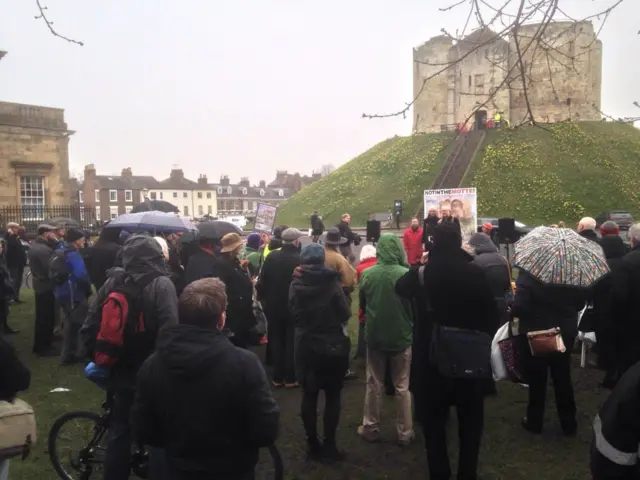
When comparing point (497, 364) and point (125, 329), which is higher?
point (125, 329)

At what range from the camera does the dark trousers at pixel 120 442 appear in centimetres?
408

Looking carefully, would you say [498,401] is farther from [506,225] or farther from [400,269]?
[506,225]

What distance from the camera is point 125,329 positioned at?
158 inches

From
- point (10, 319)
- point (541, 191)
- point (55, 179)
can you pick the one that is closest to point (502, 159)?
point (541, 191)

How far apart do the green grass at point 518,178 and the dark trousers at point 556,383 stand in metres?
32.3

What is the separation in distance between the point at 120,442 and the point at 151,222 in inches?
208

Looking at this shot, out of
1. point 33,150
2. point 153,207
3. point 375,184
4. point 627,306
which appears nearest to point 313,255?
point 627,306

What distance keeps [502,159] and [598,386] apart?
133 ft

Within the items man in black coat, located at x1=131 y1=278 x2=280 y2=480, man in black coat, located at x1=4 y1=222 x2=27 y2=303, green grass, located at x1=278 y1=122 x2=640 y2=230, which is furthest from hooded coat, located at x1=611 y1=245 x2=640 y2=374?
green grass, located at x1=278 y1=122 x2=640 y2=230

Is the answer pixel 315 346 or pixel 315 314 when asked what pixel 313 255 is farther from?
pixel 315 346

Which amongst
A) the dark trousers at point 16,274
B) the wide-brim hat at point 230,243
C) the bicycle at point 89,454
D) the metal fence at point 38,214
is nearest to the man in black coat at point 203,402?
the bicycle at point 89,454

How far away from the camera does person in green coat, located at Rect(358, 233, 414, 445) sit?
17.4 ft

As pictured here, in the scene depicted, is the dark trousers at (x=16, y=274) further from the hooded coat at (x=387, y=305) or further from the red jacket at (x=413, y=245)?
the hooded coat at (x=387, y=305)

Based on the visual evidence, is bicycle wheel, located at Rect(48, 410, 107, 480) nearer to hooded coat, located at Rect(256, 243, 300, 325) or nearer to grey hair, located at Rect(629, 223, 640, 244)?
hooded coat, located at Rect(256, 243, 300, 325)
